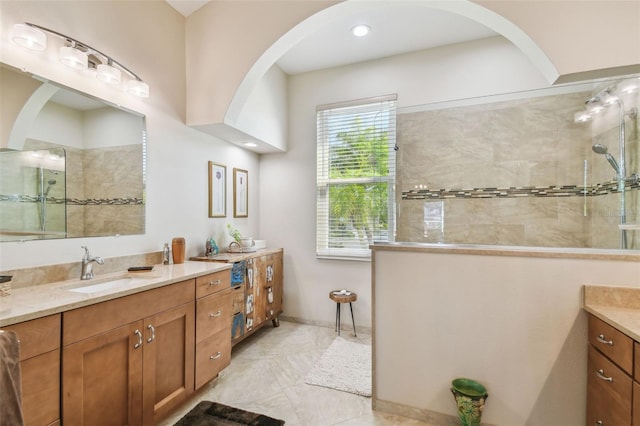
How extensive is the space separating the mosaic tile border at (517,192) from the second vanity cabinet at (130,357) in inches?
85.3

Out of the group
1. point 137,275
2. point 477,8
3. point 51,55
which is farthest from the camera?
point 137,275

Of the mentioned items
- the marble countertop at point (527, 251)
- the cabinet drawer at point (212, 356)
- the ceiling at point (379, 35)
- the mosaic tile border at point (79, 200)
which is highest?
the ceiling at point (379, 35)

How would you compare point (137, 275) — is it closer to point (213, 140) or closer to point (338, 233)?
point (213, 140)

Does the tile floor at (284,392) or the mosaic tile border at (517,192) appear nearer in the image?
the tile floor at (284,392)

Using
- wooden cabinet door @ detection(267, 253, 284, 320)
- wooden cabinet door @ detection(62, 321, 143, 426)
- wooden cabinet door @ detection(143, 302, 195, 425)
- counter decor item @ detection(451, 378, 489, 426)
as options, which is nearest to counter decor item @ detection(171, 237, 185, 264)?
wooden cabinet door @ detection(143, 302, 195, 425)

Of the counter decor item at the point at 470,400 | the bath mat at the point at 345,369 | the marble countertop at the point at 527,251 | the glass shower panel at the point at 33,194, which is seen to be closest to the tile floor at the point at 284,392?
the bath mat at the point at 345,369

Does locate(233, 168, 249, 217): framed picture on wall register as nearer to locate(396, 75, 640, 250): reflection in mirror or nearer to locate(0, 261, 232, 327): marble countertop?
locate(0, 261, 232, 327): marble countertop

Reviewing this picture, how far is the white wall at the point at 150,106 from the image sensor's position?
1591 millimetres

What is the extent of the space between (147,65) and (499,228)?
327 cm

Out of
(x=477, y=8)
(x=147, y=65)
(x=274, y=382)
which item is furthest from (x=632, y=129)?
(x=147, y=65)

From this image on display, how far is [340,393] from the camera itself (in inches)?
84.9

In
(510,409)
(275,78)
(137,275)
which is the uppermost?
(275,78)

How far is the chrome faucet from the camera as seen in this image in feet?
5.77

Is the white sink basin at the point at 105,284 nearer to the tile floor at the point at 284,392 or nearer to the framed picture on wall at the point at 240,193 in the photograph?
the tile floor at the point at 284,392
